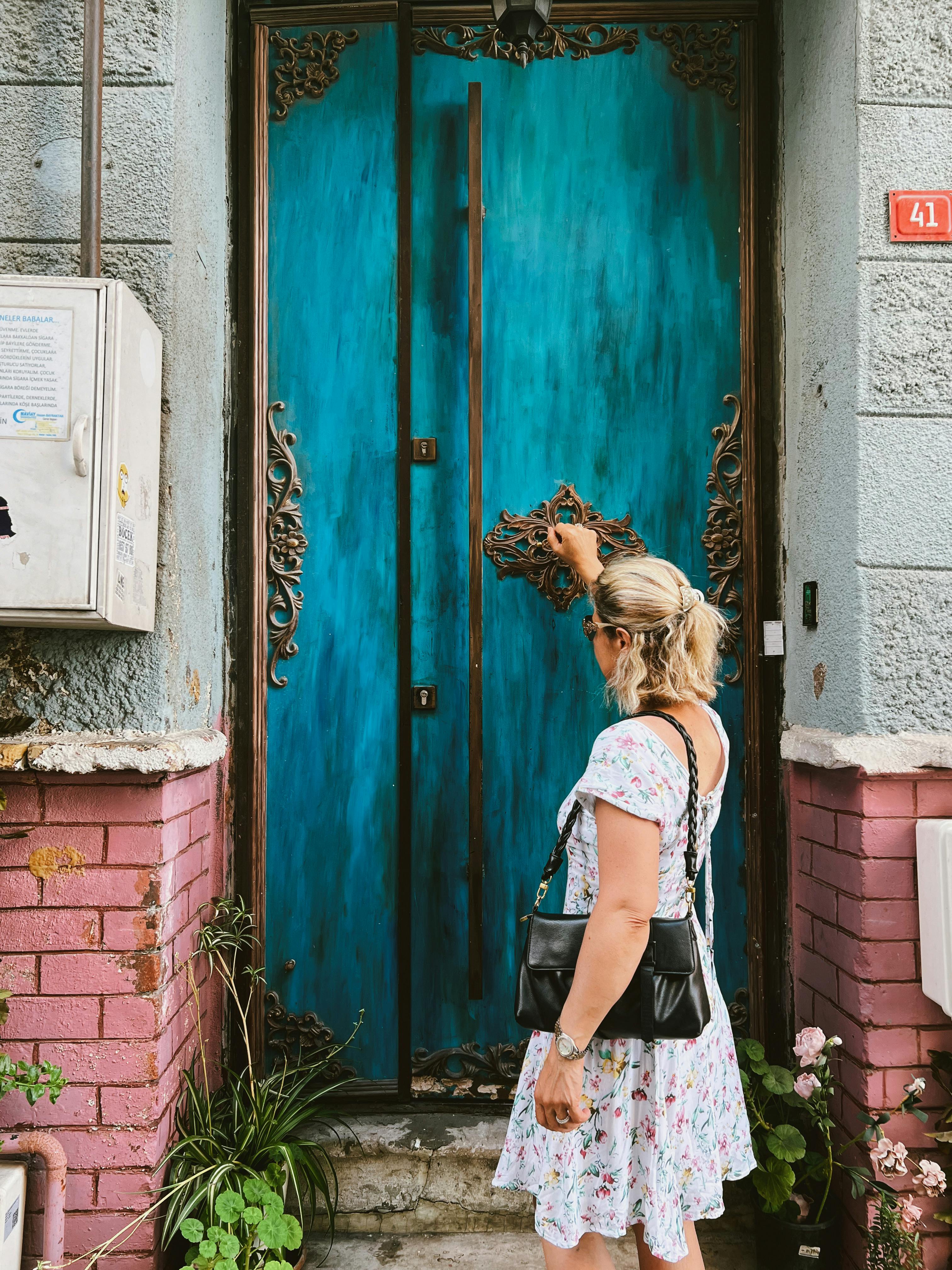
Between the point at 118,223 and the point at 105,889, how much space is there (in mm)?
1598

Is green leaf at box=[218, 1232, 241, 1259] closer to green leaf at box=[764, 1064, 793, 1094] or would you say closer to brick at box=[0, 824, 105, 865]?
brick at box=[0, 824, 105, 865]

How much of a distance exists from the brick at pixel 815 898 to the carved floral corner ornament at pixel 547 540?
107 centimetres

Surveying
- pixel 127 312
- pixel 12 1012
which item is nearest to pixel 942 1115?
pixel 12 1012

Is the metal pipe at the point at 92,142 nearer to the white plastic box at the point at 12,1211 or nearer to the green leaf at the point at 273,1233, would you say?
the white plastic box at the point at 12,1211

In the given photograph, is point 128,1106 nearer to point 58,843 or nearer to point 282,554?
point 58,843

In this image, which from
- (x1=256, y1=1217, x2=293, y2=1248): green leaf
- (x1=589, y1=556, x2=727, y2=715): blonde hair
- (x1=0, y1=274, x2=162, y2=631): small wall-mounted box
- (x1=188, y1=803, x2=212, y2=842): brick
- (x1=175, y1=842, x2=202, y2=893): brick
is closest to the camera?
(x1=589, y1=556, x2=727, y2=715): blonde hair

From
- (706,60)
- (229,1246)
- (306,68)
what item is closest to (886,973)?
(229,1246)

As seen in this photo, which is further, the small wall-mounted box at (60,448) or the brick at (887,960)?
the brick at (887,960)

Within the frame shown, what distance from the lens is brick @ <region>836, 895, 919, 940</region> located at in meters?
2.13

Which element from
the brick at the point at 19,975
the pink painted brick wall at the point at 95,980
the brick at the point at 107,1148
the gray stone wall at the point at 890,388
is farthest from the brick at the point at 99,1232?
the gray stone wall at the point at 890,388

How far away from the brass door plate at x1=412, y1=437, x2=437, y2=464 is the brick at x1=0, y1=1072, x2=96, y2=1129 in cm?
189

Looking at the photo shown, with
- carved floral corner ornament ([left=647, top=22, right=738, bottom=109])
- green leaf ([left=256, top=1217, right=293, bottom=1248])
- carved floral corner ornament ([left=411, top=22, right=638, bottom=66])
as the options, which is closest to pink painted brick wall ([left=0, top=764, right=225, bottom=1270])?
green leaf ([left=256, top=1217, right=293, bottom=1248])

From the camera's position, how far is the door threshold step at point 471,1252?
7.67 feet

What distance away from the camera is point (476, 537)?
8.97 ft
